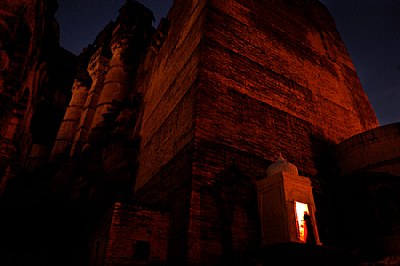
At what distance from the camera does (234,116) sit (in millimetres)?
6973

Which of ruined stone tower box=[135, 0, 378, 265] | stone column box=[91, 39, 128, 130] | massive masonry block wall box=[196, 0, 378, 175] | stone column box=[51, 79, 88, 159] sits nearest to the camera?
ruined stone tower box=[135, 0, 378, 265]

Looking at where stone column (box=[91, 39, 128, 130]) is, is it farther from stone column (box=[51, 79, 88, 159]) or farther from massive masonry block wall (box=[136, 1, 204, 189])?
massive masonry block wall (box=[136, 1, 204, 189])

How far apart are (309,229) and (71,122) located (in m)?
19.6

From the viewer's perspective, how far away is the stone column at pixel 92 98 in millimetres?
18039

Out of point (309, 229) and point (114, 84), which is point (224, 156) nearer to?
point (309, 229)

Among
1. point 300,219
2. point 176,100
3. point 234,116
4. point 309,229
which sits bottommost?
point 309,229

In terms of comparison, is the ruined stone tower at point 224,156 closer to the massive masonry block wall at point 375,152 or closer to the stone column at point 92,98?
the massive masonry block wall at point 375,152

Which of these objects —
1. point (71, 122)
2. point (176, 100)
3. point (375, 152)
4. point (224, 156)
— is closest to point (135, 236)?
point (224, 156)

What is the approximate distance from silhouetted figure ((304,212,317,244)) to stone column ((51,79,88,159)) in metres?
17.9

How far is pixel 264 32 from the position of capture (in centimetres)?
971

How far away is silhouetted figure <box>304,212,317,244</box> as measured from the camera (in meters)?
5.30

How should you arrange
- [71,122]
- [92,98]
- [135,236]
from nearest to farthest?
[135,236]
[92,98]
[71,122]

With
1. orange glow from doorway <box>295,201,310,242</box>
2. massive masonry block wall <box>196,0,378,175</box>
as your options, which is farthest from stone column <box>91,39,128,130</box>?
orange glow from doorway <box>295,201,310,242</box>

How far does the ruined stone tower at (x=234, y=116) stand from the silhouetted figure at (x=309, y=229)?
3.37 feet
